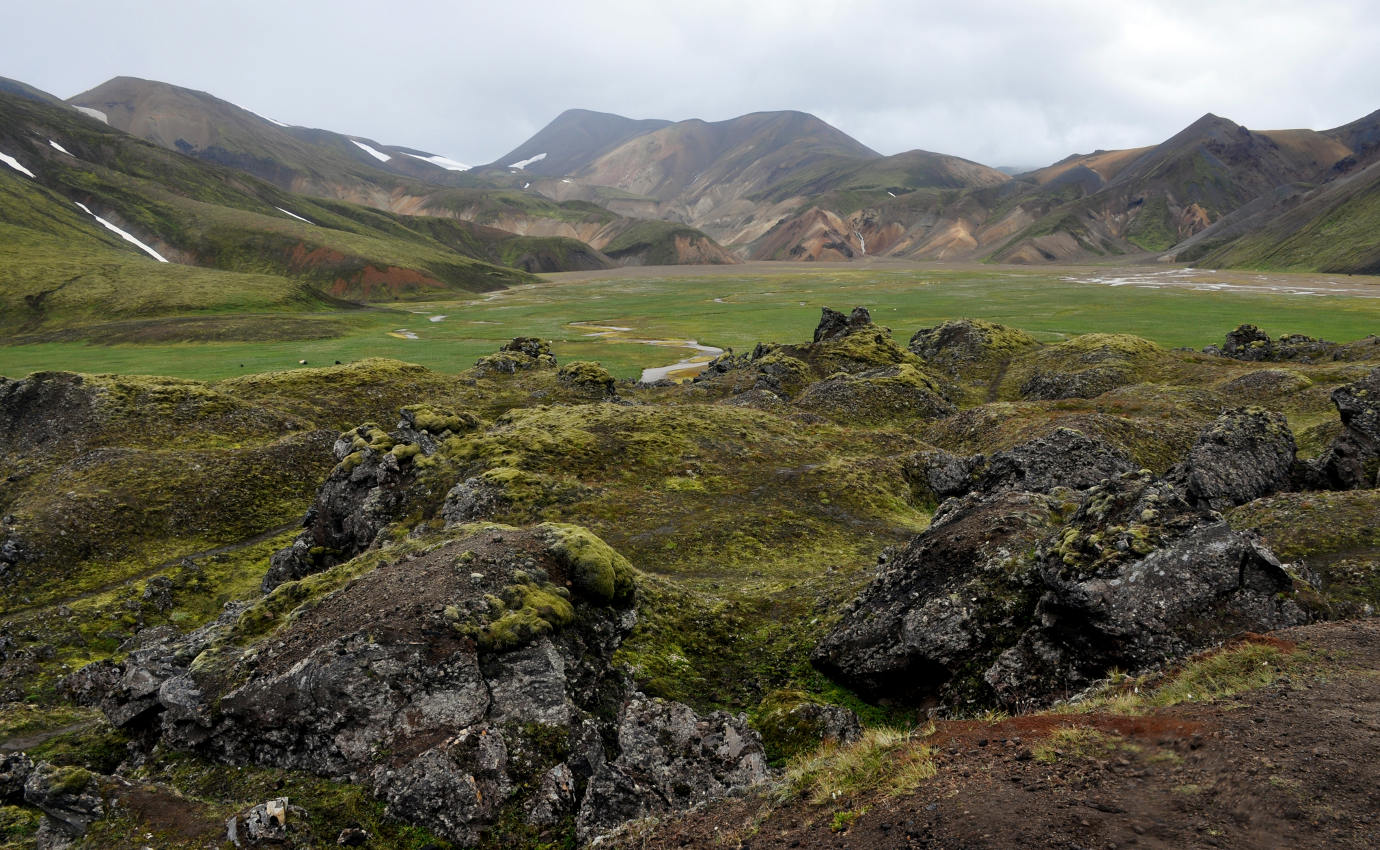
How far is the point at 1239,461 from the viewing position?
28359 millimetres

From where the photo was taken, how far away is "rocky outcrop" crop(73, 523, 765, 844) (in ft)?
44.6

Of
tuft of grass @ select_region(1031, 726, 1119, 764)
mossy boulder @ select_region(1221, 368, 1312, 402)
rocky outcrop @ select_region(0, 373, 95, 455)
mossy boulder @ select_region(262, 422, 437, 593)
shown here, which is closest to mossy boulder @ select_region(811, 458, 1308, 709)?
tuft of grass @ select_region(1031, 726, 1119, 764)

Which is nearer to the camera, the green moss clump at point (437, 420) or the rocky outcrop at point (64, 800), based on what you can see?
the rocky outcrop at point (64, 800)

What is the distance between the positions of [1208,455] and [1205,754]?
78.0 feet

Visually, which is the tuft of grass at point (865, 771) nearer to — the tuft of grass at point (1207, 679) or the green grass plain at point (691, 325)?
the tuft of grass at point (1207, 679)

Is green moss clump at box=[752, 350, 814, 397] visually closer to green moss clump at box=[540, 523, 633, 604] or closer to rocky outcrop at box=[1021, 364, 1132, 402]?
rocky outcrop at box=[1021, 364, 1132, 402]

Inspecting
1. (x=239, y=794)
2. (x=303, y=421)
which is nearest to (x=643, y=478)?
(x=239, y=794)

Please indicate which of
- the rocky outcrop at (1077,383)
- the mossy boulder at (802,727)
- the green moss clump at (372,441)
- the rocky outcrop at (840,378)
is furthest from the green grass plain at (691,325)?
the mossy boulder at (802,727)

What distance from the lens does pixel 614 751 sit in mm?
15273

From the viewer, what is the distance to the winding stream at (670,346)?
93.4m

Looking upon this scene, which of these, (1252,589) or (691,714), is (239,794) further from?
(1252,589)

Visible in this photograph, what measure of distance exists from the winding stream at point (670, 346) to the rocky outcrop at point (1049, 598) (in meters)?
60.5

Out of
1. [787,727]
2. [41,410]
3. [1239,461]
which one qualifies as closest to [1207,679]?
[787,727]

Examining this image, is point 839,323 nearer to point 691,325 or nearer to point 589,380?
point 589,380
